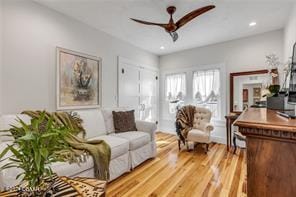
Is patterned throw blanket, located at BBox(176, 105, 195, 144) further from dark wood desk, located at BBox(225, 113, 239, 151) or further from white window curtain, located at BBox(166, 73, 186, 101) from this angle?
white window curtain, located at BBox(166, 73, 186, 101)

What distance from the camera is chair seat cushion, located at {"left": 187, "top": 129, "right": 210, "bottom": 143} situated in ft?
11.4

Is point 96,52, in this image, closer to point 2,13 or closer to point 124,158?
point 2,13

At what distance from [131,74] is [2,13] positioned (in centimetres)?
272

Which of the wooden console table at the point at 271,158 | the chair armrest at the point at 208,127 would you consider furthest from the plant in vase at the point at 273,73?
the wooden console table at the point at 271,158

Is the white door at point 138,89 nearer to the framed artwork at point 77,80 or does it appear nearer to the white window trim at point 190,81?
the white window trim at point 190,81

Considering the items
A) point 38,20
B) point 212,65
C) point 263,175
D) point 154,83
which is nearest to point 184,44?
point 212,65

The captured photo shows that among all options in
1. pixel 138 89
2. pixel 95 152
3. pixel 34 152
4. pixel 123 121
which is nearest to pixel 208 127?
pixel 123 121

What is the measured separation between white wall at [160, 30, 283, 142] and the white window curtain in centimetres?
25

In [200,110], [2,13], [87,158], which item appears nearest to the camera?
[87,158]

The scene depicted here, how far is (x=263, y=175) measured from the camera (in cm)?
95

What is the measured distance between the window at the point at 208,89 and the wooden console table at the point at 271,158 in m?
3.59

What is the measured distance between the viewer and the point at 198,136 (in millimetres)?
3529

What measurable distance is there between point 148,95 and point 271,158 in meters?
4.27

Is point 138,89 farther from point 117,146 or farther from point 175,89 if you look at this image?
point 117,146
